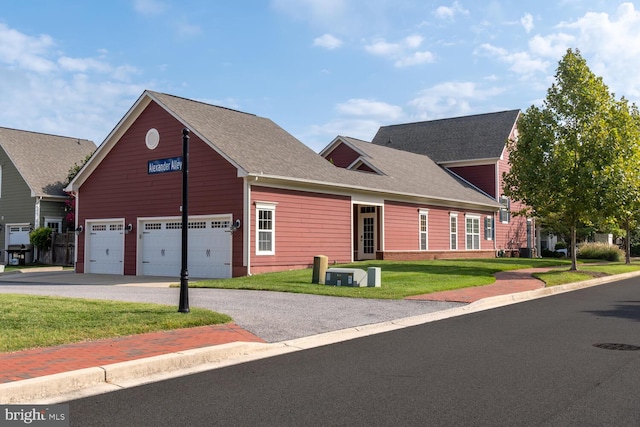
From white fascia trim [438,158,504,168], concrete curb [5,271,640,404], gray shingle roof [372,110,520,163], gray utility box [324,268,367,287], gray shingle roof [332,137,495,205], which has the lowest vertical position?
concrete curb [5,271,640,404]

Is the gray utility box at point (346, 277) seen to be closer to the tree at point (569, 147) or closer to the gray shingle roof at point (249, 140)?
the gray shingle roof at point (249, 140)

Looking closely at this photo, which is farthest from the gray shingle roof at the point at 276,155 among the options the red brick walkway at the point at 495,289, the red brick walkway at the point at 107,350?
the red brick walkway at the point at 107,350

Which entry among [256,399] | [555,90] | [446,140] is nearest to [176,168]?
[555,90]

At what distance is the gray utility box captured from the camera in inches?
707

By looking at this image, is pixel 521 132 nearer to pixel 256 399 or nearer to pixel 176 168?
pixel 176 168

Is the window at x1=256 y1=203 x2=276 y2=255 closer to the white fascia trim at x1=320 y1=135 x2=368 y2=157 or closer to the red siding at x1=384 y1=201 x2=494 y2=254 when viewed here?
the red siding at x1=384 y1=201 x2=494 y2=254

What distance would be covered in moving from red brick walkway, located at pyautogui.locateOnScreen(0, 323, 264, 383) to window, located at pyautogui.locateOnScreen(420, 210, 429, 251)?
2262 cm

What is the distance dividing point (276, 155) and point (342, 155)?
10.7 meters

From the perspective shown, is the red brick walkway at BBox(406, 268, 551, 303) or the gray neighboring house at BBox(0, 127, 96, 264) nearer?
the red brick walkway at BBox(406, 268, 551, 303)

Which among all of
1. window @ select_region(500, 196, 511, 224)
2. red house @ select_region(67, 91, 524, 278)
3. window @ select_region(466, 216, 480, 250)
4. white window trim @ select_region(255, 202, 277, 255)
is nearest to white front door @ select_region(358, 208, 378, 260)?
red house @ select_region(67, 91, 524, 278)

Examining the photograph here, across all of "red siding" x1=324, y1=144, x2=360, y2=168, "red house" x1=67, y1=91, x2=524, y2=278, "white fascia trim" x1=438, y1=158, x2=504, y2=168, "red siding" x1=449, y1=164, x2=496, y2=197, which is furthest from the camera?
"red siding" x1=449, y1=164, x2=496, y2=197

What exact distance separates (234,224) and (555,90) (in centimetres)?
1438

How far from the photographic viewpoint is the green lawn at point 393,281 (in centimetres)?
1647

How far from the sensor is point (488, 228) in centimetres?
3894
